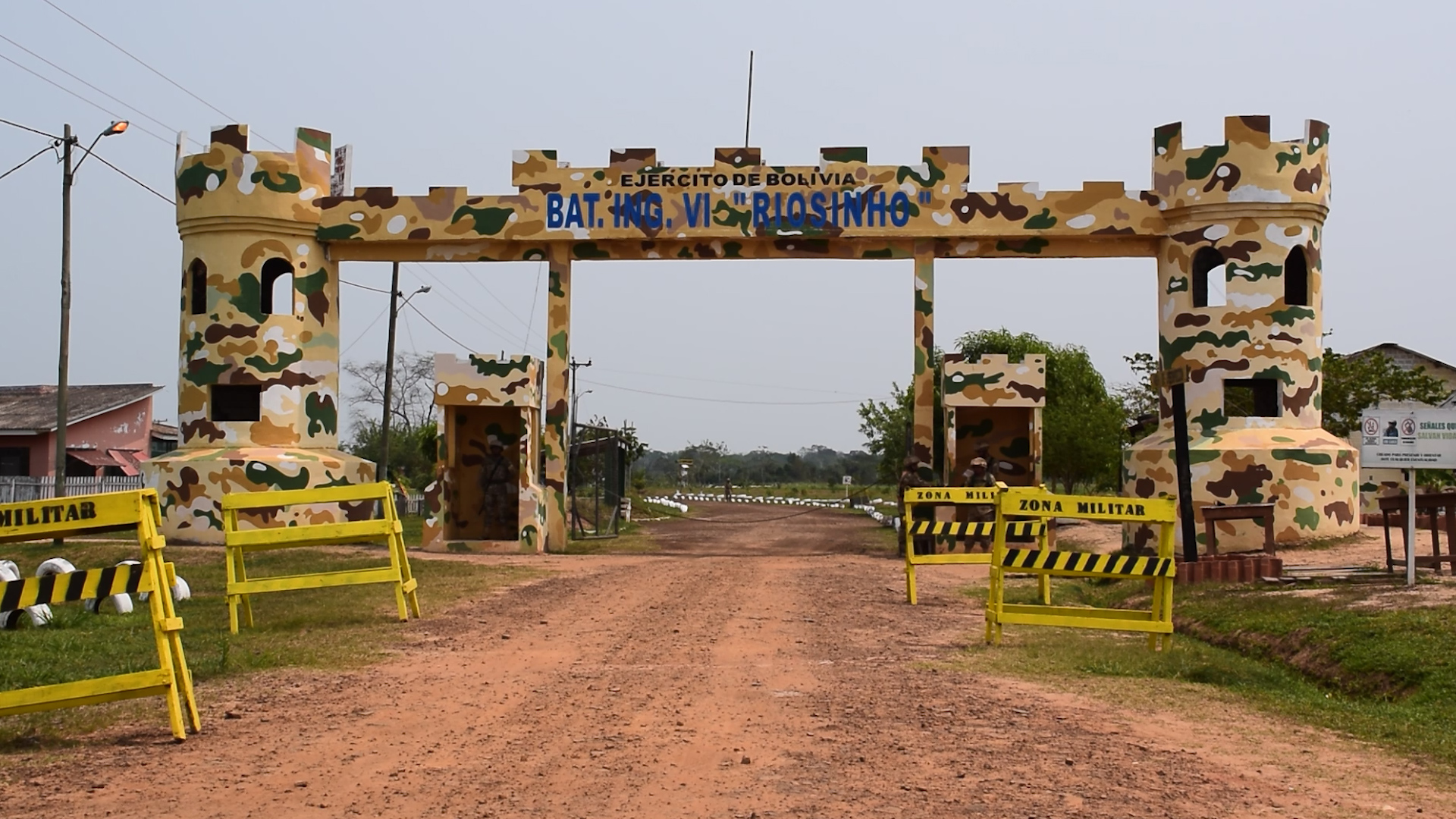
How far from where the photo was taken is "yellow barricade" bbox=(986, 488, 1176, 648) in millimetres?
11656

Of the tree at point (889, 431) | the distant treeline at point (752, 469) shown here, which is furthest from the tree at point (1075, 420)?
the distant treeline at point (752, 469)

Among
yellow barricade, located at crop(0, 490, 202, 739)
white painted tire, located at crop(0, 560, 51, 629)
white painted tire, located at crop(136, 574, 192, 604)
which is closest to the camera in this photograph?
yellow barricade, located at crop(0, 490, 202, 739)

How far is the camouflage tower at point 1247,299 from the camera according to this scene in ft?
75.1

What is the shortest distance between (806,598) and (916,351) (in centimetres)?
1035

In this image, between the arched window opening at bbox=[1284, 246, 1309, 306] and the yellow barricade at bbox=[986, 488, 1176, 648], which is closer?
the yellow barricade at bbox=[986, 488, 1176, 648]

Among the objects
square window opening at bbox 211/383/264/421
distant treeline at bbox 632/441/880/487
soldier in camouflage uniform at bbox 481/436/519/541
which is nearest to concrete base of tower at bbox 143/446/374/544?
square window opening at bbox 211/383/264/421

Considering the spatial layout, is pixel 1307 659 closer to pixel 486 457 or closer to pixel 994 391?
pixel 994 391

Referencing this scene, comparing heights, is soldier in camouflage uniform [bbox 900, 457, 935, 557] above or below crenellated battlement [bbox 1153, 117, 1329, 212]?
below

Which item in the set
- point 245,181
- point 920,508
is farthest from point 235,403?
point 920,508

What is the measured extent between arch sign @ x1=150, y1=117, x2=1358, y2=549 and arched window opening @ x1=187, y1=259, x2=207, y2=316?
0.13 ft

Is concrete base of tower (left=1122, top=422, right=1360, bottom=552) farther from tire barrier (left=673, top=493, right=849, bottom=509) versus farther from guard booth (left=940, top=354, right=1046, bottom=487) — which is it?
tire barrier (left=673, top=493, right=849, bottom=509)

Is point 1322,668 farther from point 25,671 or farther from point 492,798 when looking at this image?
point 25,671

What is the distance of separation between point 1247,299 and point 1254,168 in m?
2.17

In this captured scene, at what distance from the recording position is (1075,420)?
42.4 meters
